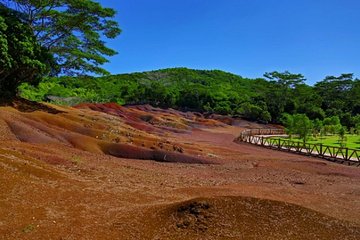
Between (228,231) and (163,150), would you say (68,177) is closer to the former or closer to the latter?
(228,231)

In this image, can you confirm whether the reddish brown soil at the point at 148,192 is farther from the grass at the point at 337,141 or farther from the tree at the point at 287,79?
the tree at the point at 287,79

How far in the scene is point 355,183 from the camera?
2031cm

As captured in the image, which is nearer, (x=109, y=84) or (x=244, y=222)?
(x=244, y=222)

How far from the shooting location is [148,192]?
556 inches

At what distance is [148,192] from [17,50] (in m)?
15.3

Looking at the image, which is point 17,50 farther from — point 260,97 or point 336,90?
point 336,90

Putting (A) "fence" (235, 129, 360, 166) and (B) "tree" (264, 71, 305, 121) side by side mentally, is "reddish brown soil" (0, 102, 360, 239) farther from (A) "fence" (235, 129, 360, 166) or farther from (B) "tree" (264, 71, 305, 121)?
(B) "tree" (264, 71, 305, 121)

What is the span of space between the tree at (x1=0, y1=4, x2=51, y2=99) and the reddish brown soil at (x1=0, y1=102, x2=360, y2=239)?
122 inches

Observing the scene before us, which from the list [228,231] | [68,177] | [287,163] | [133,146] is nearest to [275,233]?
[228,231]

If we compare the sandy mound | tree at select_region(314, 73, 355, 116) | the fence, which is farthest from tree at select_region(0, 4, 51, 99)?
tree at select_region(314, 73, 355, 116)

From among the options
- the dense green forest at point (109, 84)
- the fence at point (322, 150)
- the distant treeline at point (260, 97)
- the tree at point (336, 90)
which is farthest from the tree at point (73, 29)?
the tree at point (336, 90)

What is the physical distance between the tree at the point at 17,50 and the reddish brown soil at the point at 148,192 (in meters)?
3.10

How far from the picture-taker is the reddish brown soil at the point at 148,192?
9773mm

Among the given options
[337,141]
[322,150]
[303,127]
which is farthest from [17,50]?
[337,141]
